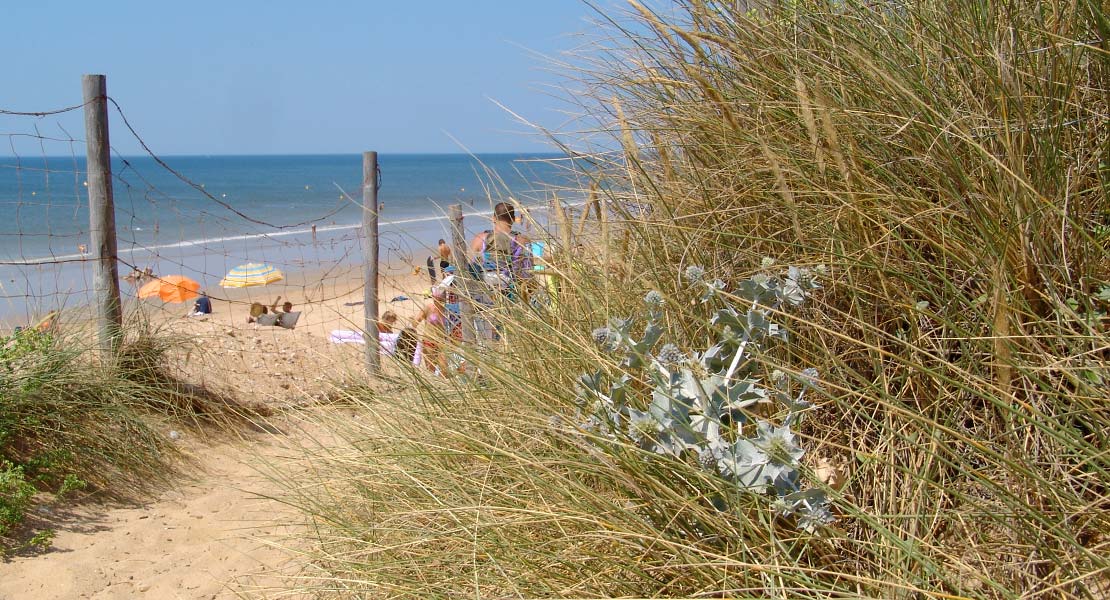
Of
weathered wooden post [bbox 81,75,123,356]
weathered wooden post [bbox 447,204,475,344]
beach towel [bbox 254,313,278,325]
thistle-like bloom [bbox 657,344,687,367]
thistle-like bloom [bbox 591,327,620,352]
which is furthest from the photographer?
beach towel [bbox 254,313,278,325]

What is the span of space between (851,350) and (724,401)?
1.16ft

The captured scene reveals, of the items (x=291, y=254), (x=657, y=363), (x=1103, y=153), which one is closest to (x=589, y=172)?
(x=657, y=363)

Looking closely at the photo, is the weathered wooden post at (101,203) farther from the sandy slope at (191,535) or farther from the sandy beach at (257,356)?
the sandy slope at (191,535)

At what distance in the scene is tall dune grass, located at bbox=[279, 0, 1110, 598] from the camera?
1528 mm

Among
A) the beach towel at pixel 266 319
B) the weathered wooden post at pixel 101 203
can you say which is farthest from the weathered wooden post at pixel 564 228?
the beach towel at pixel 266 319

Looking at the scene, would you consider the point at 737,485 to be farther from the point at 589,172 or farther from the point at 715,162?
the point at 589,172

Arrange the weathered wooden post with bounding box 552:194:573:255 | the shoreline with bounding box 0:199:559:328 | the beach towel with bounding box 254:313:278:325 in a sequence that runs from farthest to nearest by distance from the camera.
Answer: the beach towel with bounding box 254:313:278:325 < the shoreline with bounding box 0:199:559:328 < the weathered wooden post with bounding box 552:194:573:255

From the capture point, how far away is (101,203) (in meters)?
4.85

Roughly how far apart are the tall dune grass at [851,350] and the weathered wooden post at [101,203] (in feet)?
9.45

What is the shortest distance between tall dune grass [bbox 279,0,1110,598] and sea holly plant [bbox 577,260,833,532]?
0.16ft

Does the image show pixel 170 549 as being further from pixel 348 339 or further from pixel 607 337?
pixel 607 337

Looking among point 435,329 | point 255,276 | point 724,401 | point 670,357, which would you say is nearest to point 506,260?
point 435,329

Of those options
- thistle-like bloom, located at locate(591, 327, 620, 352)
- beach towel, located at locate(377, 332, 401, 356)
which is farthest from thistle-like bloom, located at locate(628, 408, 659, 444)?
beach towel, located at locate(377, 332, 401, 356)

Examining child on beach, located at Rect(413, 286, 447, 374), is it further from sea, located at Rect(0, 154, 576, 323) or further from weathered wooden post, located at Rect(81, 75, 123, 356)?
weathered wooden post, located at Rect(81, 75, 123, 356)
